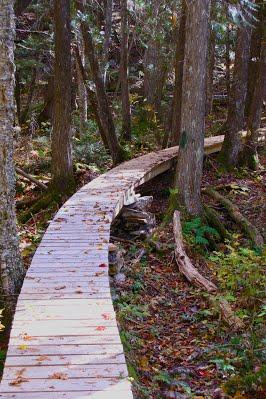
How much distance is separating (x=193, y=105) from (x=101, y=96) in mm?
4804

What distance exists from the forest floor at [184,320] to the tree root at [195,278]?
0.12 meters

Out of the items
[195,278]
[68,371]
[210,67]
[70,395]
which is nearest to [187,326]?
[195,278]

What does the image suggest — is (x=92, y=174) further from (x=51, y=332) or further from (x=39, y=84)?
(x=39, y=84)

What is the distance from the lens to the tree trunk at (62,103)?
10.7 m

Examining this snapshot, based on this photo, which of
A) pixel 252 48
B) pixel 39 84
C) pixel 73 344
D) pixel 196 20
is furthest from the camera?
pixel 39 84

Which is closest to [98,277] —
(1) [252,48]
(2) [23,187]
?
(2) [23,187]

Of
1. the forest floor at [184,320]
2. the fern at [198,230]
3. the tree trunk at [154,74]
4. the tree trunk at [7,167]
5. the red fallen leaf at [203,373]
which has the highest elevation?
the tree trunk at [154,74]

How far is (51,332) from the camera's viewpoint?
4.42m

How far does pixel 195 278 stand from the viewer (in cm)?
789

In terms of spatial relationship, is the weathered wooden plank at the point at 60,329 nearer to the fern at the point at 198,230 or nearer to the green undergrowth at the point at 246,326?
the green undergrowth at the point at 246,326

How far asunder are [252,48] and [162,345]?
14875 millimetres

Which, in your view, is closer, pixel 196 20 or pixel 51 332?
pixel 51 332

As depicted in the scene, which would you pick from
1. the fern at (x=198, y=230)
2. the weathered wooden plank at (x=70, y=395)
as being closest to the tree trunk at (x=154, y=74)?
the fern at (x=198, y=230)

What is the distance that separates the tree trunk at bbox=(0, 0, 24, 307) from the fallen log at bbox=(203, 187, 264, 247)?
5.45 m
